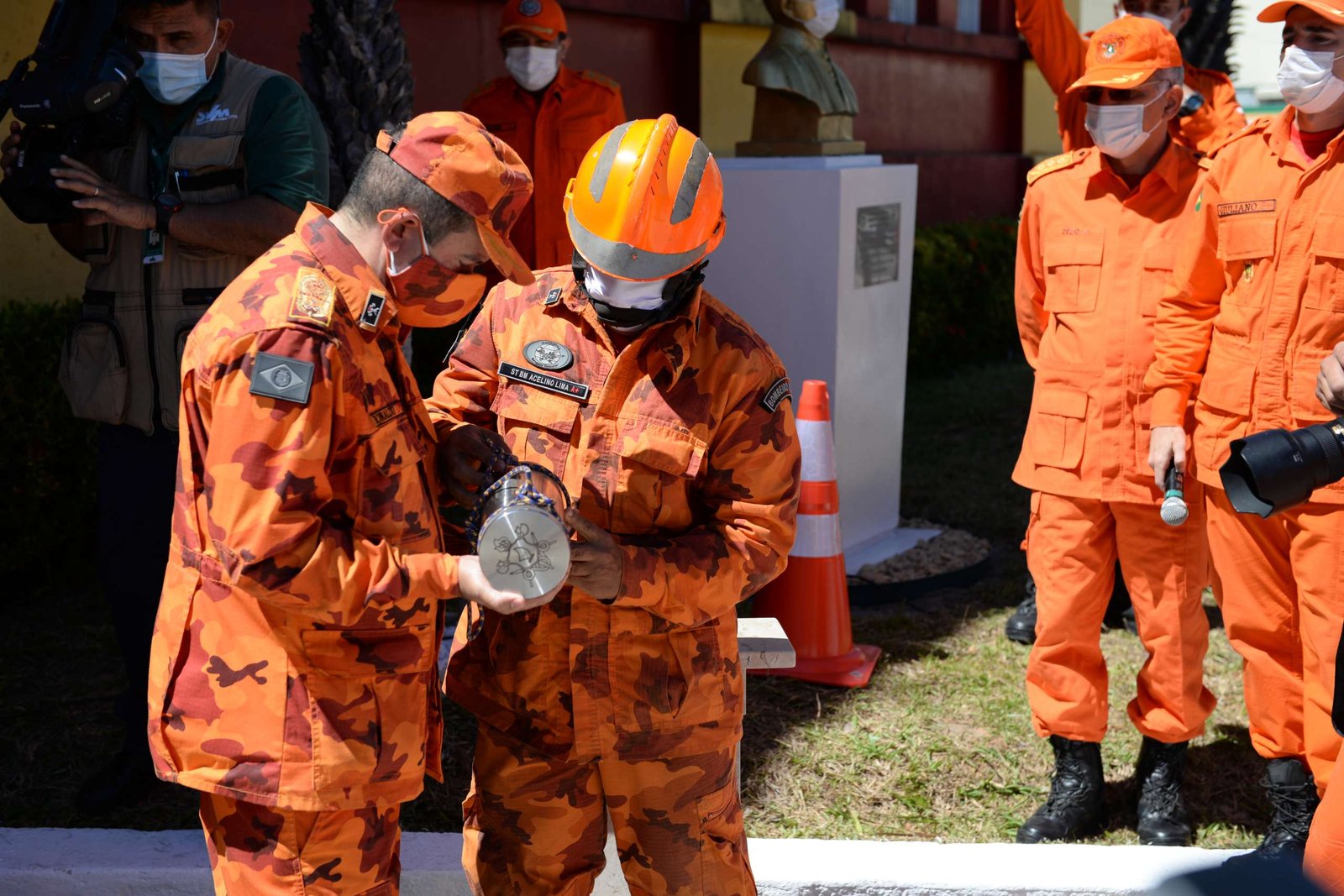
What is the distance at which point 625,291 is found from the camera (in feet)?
8.44

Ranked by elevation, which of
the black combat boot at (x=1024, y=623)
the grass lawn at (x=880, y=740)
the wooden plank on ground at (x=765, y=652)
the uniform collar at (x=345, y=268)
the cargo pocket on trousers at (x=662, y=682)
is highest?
the uniform collar at (x=345, y=268)

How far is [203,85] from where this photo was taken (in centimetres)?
378

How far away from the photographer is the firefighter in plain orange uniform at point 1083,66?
5.50 m

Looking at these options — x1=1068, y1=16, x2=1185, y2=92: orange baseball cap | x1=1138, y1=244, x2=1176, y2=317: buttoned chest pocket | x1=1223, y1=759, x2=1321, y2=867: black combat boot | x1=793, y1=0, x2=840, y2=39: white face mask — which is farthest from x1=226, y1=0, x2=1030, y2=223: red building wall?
x1=1223, y1=759, x2=1321, y2=867: black combat boot

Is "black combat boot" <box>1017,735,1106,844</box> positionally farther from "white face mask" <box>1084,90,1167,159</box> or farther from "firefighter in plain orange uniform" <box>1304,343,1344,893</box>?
"white face mask" <box>1084,90,1167,159</box>

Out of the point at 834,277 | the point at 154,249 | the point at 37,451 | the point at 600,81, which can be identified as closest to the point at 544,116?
the point at 600,81

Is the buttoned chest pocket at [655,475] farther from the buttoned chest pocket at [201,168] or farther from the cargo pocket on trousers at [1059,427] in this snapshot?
the cargo pocket on trousers at [1059,427]

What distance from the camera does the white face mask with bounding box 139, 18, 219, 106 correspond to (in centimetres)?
372

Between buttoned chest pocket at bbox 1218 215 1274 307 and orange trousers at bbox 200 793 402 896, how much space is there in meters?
2.62

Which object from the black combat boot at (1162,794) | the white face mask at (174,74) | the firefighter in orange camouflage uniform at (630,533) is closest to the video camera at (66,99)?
the white face mask at (174,74)

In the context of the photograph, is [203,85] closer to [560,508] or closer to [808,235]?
[560,508]

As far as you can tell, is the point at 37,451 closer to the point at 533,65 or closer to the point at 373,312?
the point at 533,65

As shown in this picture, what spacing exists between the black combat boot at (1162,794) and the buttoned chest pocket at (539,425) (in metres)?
2.37

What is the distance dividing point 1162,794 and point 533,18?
407cm
